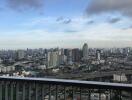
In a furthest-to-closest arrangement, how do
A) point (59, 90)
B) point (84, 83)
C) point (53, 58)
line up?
point (53, 58), point (59, 90), point (84, 83)

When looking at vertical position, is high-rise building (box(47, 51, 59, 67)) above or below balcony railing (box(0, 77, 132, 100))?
below

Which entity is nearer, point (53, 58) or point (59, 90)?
point (59, 90)

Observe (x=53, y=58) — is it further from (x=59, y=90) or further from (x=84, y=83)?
(x=84, y=83)

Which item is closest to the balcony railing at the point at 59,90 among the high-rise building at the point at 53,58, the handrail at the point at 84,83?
the handrail at the point at 84,83

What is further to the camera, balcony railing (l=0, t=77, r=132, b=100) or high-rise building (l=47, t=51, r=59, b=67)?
high-rise building (l=47, t=51, r=59, b=67)

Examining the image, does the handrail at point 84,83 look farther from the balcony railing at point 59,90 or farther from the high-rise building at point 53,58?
the high-rise building at point 53,58

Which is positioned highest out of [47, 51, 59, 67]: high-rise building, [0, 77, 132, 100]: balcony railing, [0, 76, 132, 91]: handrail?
[0, 76, 132, 91]: handrail

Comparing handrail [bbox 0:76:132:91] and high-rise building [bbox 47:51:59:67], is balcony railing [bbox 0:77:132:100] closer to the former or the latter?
handrail [bbox 0:76:132:91]

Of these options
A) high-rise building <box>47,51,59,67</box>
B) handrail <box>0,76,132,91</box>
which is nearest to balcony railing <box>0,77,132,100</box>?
handrail <box>0,76,132,91</box>

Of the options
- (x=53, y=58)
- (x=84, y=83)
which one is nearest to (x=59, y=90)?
(x=84, y=83)
